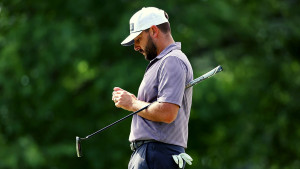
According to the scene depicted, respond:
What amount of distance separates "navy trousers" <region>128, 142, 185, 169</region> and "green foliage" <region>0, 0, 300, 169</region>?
24.3 ft

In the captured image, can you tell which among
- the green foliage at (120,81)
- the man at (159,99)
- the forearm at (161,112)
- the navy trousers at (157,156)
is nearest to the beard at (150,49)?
the man at (159,99)

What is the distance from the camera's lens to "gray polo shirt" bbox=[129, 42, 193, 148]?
394 centimetres

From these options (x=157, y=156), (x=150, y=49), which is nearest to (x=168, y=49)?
(x=150, y=49)

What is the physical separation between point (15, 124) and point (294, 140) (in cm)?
491

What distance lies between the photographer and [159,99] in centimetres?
396

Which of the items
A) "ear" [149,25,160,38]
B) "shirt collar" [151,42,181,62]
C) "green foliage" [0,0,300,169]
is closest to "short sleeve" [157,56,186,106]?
"shirt collar" [151,42,181,62]

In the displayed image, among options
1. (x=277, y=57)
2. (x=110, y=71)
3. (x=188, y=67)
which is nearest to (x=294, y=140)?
(x=277, y=57)

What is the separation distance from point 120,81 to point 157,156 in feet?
24.9

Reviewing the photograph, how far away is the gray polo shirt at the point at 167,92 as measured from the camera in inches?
155

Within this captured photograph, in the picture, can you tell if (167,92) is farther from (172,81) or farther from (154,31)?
(154,31)

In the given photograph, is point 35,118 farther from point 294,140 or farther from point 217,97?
point 294,140

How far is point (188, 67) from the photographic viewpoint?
13.2ft

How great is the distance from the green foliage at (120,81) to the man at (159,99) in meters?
7.36

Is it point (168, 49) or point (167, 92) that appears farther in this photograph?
point (168, 49)
